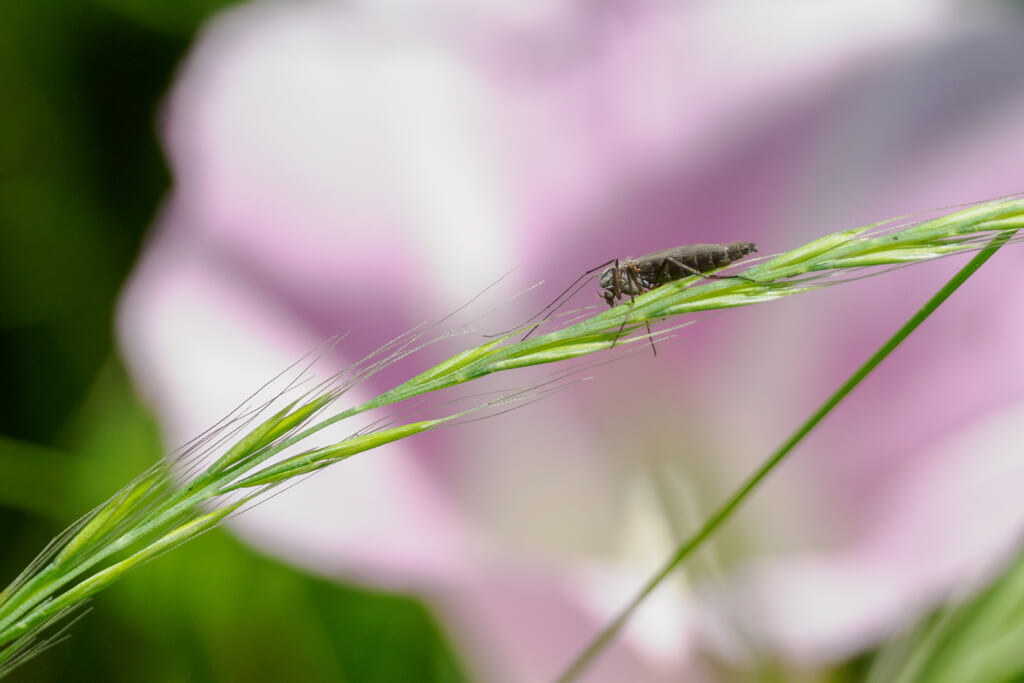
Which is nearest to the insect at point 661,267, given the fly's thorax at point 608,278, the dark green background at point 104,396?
the fly's thorax at point 608,278

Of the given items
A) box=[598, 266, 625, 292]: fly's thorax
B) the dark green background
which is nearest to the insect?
box=[598, 266, 625, 292]: fly's thorax

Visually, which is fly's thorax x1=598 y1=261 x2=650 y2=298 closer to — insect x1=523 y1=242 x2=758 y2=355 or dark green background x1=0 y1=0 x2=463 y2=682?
insect x1=523 y1=242 x2=758 y2=355

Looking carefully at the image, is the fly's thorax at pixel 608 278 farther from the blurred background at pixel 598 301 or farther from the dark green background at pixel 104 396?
the dark green background at pixel 104 396

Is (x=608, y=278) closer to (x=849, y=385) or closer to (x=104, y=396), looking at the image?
(x=849, y=385)

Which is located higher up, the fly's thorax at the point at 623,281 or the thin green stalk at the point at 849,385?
the fly's thorax at the point at 623,281

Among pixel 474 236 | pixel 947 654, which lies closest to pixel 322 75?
pixel 474 236

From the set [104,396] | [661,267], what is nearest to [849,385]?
[661,267]

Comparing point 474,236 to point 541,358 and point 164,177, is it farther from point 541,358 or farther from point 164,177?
point 164,177
